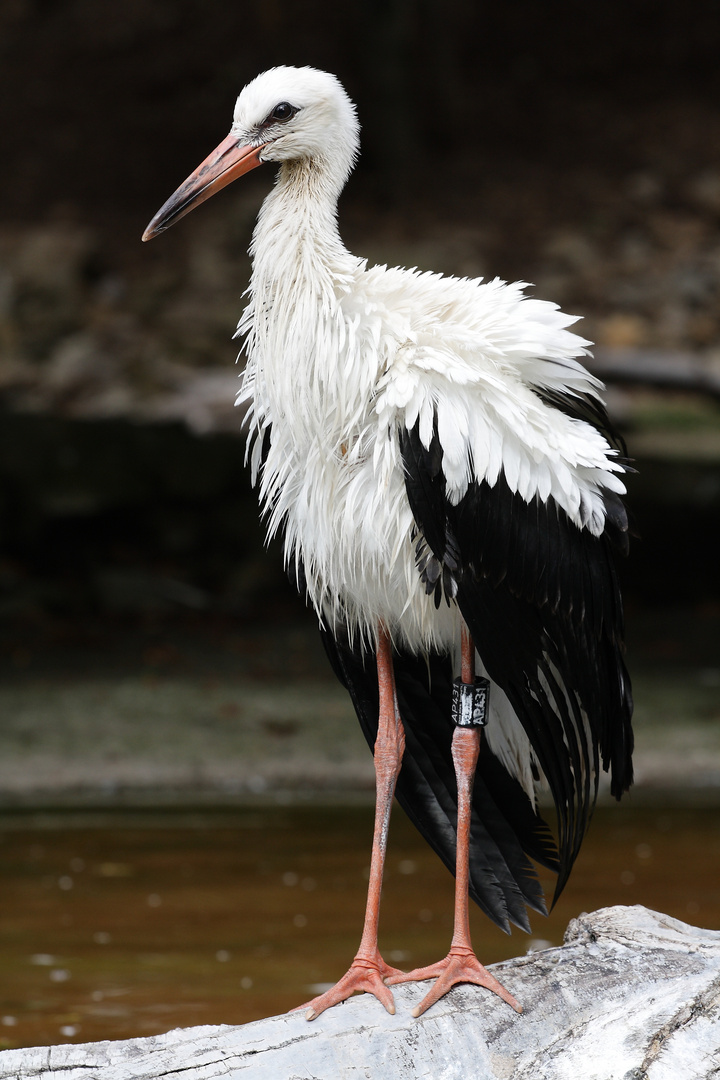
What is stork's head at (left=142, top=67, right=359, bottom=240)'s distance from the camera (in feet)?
9.73

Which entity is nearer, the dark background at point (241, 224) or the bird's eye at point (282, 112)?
the bird's eye at point (282, 112)

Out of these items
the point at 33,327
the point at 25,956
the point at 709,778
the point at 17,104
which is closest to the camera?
the point at 25,956

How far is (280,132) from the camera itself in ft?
9.80

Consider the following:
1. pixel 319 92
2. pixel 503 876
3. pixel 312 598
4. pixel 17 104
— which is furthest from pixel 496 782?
pixel 17 104

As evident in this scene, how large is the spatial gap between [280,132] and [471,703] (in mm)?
1322

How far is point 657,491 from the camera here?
27.4 feet

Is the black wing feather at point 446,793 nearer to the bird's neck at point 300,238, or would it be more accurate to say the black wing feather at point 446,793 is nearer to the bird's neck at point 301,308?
the bird's neck at point 301,308

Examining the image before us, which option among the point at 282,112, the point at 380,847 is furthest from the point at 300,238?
the point at 380,847

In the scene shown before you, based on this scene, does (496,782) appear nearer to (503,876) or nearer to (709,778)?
(503,876)

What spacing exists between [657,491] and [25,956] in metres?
5.11

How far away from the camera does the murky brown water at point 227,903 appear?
13.6 ft

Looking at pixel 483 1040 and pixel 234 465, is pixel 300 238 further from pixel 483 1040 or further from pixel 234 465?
pixel 234 465

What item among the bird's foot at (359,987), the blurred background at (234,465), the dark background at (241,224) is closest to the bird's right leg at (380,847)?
the bird's foot at (359,987)

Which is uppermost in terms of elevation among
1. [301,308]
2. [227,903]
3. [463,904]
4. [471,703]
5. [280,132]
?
[280,132]
